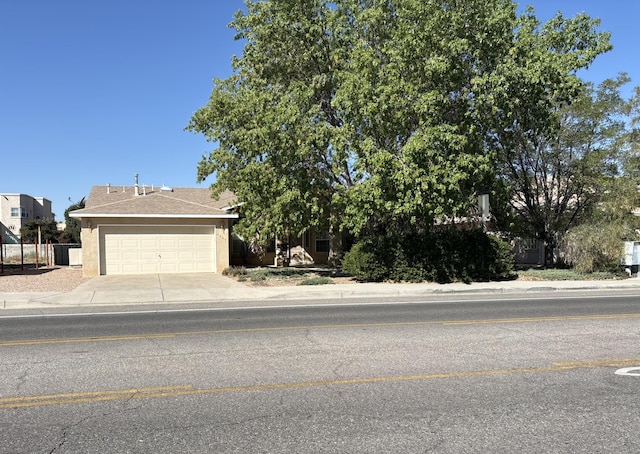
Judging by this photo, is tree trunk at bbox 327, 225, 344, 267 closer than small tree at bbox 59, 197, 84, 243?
Yes

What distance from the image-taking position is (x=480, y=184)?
18109mm

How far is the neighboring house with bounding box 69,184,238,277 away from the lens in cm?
2227

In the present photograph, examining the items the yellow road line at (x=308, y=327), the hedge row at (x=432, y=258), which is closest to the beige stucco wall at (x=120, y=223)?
the hedge row at (x=432, y=258)

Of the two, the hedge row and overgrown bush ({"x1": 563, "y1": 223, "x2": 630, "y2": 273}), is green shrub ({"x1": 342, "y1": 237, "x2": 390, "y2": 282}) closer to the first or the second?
the hedge row

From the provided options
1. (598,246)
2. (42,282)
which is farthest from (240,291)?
(598,246)

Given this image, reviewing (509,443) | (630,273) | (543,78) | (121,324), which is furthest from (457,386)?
(630,273)

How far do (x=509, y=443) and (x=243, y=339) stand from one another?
4953 mm

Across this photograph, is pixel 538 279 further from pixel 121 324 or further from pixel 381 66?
pixel 121 324

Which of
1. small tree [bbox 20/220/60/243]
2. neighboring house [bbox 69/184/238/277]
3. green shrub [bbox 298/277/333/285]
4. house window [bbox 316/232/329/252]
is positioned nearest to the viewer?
green shrub [bbox 298/277/333/285]

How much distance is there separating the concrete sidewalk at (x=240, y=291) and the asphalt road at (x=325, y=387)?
14.5 feet

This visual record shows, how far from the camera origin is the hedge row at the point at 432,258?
58.6ft

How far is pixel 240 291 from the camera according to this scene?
15805 millimetres

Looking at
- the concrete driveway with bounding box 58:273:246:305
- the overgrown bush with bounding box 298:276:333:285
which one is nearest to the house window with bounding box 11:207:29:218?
the concrete driveway with bounding box 58:273:246:305

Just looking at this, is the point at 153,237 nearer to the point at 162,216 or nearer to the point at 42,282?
the point at 162,216
